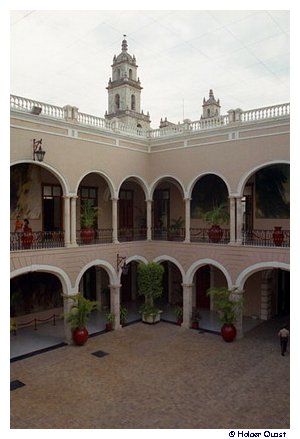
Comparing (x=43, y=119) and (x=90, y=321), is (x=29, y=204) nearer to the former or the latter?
(x=43, y=119)

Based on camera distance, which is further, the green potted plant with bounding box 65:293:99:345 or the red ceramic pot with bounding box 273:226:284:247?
the red ceramic pot with bounding box 273:226:284:247

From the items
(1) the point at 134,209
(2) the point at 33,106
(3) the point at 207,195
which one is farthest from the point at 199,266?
(2) the point at 33,106

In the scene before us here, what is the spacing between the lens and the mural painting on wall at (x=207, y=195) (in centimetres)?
1877

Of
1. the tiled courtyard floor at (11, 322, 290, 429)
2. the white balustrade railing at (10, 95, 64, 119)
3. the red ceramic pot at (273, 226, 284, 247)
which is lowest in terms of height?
the tiled courtyard floor at (11, 322, 290, 429)

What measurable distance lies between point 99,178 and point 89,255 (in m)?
4.91

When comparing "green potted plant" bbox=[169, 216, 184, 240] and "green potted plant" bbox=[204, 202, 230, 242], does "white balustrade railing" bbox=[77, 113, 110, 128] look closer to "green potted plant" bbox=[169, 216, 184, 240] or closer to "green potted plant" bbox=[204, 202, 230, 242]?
"green potted plant" bbox=[169, 216, 184, 240]

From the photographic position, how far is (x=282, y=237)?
48.2 ft

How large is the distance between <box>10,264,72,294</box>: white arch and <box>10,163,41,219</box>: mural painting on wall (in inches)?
122

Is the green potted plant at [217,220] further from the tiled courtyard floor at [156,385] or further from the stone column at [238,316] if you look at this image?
the tiled courtyard floor at [156,385]

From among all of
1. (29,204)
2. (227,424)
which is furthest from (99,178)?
(227,424)

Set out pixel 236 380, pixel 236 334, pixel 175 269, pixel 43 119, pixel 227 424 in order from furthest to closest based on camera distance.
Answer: pixel 175 269, pixel 236 334, pixel 43 119, pixel 236 380, pixel 227 424

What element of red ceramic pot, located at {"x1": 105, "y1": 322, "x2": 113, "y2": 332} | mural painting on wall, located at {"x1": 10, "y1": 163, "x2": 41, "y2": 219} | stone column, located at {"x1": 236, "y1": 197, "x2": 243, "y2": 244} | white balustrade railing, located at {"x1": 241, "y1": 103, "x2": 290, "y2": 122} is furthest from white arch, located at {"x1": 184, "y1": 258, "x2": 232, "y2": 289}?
mural painting on wall, located at {"x1": 10, "y1": 163, "x2": 41, "y2": 219}

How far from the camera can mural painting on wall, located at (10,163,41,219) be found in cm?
1570

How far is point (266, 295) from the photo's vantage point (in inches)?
707
